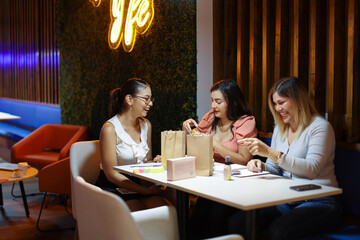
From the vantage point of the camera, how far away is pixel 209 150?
8.44 feet

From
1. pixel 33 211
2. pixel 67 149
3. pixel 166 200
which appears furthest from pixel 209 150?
pixel 67 149

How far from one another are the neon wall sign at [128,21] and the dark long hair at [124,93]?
1438mm

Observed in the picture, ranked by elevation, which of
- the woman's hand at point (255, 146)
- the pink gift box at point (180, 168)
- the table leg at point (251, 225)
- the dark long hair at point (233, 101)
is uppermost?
the dark long hair at point (233, 101)

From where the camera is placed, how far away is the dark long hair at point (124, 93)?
3.34 m

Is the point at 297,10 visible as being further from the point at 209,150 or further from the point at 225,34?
the point at 209,150

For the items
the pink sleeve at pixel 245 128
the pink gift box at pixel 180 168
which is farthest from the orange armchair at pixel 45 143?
the pink gift box at pixel 180 168

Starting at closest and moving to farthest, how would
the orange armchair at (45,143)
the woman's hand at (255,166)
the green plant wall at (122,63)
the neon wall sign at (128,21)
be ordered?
the woman's hand at (255,166)
the green plant wall at (122,63)
the neon wall sign at (128,21)
the orange armchair at (45,143)

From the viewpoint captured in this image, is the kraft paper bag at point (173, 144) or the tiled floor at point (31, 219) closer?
the kraft paper bag at point (173, 144)

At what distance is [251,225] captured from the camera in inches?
79.7

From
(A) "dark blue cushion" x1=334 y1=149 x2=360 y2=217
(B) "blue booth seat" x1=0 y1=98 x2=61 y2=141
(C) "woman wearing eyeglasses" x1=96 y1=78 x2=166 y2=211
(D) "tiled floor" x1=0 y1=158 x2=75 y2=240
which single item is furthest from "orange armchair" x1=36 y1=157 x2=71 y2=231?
(B) "blue booth seat" x1=0 y1=98 x2=61 y2=141

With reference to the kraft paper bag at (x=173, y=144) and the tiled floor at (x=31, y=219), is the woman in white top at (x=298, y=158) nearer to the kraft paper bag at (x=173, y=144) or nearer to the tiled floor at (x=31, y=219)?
the kraft paper bag at (x=173, y=144)

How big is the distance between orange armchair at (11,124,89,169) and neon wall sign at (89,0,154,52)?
1521mm

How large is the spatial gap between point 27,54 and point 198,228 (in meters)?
7.62

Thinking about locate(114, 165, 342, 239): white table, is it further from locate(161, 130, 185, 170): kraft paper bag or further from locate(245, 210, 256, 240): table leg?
locate(161, 130, 185, 170): kraft paper bag
